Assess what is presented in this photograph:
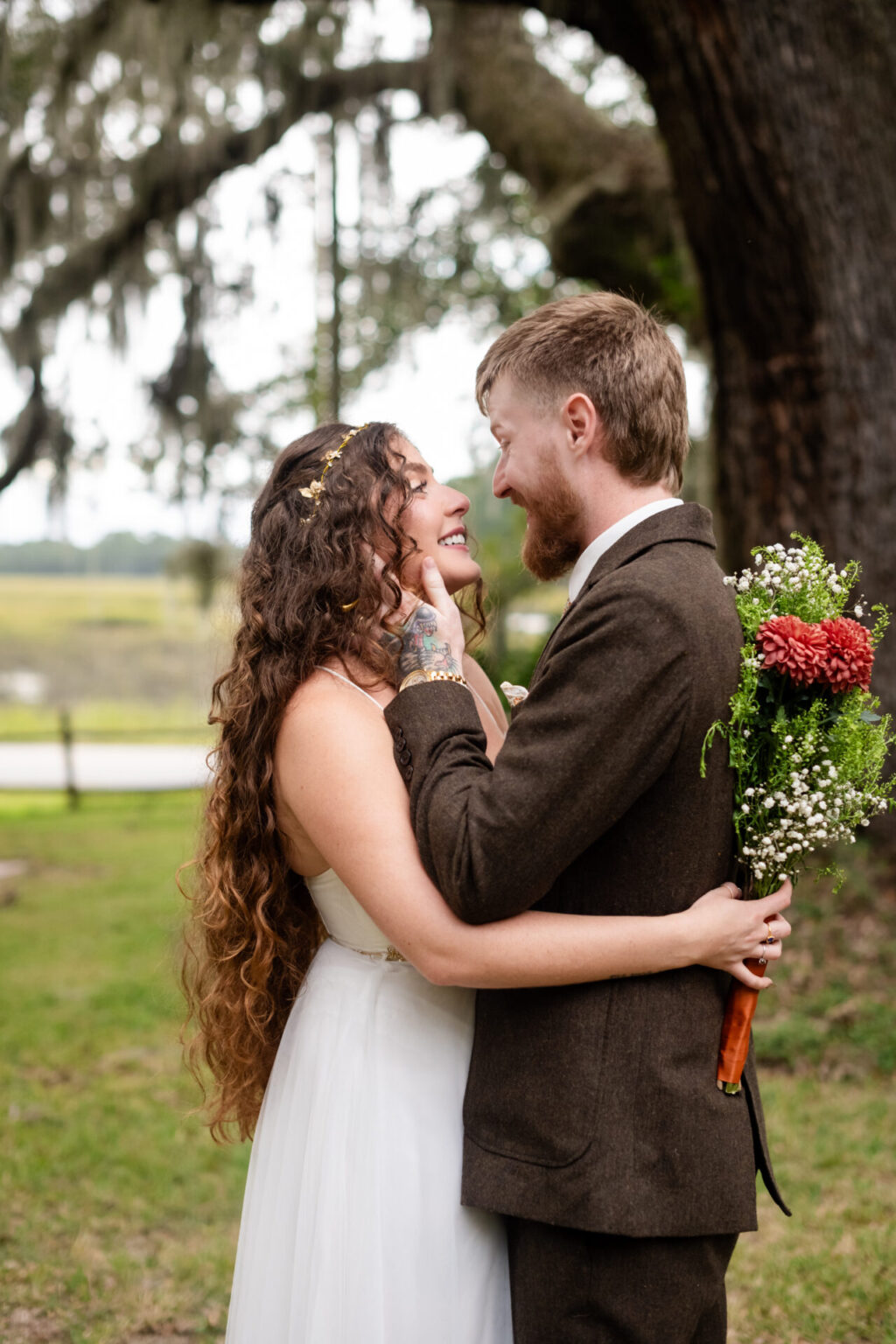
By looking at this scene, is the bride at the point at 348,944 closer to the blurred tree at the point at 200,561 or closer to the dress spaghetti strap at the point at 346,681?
the dress spaghetti strap at the point at 346,681

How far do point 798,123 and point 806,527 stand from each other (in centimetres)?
165

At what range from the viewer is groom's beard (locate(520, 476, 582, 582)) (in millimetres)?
2084

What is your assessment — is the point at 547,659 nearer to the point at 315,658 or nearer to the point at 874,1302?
the point at 315,658

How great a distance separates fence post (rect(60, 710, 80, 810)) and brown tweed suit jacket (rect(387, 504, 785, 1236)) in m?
12.8

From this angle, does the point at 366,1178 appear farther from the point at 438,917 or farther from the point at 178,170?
the point at 178,170

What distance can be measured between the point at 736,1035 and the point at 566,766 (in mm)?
547

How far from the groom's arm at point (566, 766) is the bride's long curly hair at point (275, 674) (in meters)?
0.43

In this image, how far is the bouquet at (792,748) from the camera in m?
1.82

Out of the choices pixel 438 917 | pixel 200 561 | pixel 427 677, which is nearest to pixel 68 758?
pixel 200 561

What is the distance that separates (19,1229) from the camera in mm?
4012

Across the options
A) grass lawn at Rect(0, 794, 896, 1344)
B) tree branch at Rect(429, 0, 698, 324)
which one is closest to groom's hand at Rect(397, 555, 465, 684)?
grass lawn at Rect(0, 794, 896, 1344)

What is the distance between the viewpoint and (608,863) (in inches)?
73.9

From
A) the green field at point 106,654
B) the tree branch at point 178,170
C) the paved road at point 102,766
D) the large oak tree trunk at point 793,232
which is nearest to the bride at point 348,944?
the large oak tree trunk at point 793,232

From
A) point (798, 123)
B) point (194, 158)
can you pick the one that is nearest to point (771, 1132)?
point (798, 123)
